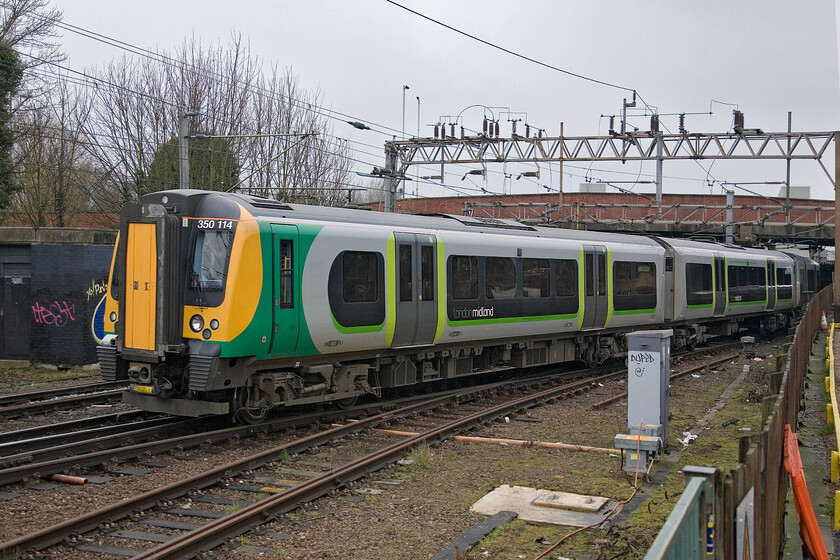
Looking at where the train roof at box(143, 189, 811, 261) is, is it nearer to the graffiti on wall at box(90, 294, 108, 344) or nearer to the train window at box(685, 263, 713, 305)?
the train window at box(685, 263, 713, 305)

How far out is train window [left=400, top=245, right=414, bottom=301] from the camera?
12.7 m

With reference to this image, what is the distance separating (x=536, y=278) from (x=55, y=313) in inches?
403

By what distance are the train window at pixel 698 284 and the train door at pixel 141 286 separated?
14845 mm

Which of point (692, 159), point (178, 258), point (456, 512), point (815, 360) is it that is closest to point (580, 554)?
point (456, 512)

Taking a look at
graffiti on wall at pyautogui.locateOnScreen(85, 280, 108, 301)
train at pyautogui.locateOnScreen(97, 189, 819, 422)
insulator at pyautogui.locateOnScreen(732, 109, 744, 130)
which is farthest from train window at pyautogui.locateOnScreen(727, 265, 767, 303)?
graffiti on wall at pyautogui.locateOnScreen(85, 280, 108, 301)

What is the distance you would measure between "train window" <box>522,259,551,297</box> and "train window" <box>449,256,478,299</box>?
61.1 inches

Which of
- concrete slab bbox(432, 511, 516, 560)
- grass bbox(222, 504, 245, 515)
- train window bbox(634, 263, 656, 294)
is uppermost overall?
train window bbox(634, 263, 656, 294)

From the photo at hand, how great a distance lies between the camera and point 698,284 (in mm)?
22125

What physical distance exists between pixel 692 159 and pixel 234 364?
24028 millimetres

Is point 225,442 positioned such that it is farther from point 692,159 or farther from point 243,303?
point 692,159

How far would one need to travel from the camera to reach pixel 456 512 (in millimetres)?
7527

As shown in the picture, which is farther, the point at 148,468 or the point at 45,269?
the point at 45,269

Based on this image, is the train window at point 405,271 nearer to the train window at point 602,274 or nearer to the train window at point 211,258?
the train window at point 211,258

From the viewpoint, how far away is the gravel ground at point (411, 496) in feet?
21.6
